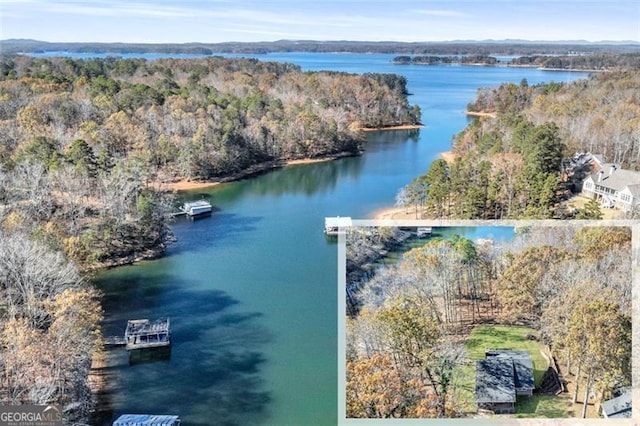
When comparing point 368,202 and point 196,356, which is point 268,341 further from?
point 368,202

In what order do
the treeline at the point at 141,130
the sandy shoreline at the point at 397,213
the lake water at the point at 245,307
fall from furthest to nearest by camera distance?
the sandy shoreline at the point at 397,213
the treeline at the point at 141,130
the lake water at the point at 245,307

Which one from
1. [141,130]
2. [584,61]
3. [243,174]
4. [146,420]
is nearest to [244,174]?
[243,174]

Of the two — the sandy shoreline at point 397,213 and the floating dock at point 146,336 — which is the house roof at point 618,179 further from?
the floating dock at point 146,336

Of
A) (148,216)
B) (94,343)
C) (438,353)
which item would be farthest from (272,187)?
(438,353)

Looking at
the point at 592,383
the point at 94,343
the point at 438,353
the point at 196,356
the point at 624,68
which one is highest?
the point at 624,68

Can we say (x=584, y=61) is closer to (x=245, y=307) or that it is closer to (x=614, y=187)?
(x=614, y=187)

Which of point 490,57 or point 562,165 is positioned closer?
point 562,165

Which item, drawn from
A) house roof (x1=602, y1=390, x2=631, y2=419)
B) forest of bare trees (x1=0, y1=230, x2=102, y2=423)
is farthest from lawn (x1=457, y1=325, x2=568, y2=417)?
forest of bare trees (x1=0, y1=230, x2=102, y2=423)

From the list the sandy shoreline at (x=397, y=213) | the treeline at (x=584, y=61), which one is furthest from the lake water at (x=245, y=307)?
the treeline at (x=584, y=61)
